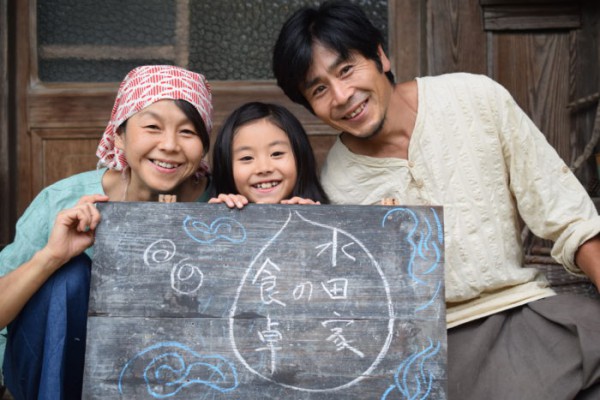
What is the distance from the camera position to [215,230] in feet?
5.61

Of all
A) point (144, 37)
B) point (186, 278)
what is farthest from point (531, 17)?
point (186, 278)

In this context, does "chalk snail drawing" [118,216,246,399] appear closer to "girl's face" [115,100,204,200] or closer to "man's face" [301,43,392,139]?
"girl's face" [115,100,204,200]

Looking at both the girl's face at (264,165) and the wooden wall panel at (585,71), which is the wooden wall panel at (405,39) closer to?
the wooden wall panel at (585,71)

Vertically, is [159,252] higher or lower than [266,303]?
higher

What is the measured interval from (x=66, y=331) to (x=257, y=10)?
1.63m

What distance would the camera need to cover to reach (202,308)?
1670 millimetres

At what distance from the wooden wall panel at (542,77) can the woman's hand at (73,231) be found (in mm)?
1690

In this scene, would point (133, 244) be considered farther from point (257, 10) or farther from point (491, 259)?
point (257, 10)

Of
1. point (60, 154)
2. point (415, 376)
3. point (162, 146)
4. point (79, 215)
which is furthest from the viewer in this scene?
point (60, 154)

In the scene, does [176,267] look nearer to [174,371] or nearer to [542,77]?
[174,371]

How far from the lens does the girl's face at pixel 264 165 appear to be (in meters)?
2.00

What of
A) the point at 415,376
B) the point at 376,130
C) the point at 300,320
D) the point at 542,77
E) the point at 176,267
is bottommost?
the point at 415,376

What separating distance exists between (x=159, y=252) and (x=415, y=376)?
654mm

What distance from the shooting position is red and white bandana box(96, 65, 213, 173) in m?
2.05
